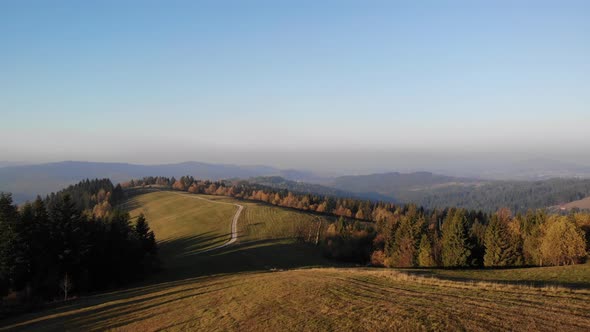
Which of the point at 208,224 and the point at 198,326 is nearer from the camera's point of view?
the point at 198,326

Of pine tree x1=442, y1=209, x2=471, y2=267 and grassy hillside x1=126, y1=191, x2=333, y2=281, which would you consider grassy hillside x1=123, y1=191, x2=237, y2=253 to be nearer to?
grassy hillside x1=126, y1=191, x2=333, y2=281

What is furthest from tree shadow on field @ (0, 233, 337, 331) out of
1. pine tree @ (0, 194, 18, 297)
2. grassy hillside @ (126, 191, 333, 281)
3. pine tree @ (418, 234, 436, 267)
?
pine tree @ (418, 234, 436, 267)

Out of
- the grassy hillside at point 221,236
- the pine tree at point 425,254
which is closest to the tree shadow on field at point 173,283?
the grassy hillside at point 221,236

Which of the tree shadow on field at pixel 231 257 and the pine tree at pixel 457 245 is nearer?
the tree shadow on field at pixel 231 257

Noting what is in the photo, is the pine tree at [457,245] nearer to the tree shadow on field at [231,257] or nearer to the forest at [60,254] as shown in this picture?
the tree shadow on field at [231,257]

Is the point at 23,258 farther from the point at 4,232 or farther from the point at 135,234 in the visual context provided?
the point at 135,234

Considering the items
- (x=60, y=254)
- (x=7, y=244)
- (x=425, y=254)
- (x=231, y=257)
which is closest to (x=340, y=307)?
(x=60, y=254)

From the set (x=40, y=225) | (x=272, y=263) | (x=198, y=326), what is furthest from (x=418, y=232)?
(x=40, y=225)

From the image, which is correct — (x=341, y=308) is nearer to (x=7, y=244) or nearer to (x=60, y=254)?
(x=60, y=254)
